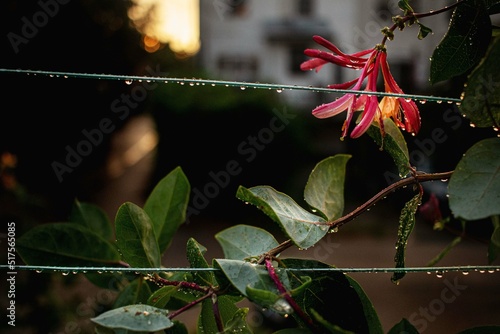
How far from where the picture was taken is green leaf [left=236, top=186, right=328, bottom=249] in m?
0.41

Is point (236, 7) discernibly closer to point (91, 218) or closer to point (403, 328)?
point (91, 218)

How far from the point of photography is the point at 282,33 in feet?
42.0

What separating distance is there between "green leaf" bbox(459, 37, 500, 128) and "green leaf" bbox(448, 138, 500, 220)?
3 centimetres

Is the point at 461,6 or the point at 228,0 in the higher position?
the point at 228,0

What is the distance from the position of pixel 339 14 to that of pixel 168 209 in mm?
12759

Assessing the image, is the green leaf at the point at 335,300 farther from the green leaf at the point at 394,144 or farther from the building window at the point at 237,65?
the building window at the point at 237,65

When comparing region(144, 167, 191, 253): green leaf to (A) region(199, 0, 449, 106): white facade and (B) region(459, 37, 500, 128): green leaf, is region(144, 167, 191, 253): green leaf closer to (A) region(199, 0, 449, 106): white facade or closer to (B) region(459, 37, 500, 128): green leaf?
(B) region(459, 37, 500, 128): green leaf

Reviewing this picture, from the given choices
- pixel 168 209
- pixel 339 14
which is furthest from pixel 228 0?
pixel 168 209

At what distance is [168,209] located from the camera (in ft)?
2.08

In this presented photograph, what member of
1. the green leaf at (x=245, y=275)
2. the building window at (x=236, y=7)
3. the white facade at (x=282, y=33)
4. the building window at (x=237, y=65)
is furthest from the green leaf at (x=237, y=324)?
the building window at (x=236, y=7)

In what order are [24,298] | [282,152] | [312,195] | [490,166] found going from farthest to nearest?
[282,152], [24,298], [312,195], [490,166]

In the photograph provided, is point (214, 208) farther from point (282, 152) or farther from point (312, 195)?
point (312, 195)

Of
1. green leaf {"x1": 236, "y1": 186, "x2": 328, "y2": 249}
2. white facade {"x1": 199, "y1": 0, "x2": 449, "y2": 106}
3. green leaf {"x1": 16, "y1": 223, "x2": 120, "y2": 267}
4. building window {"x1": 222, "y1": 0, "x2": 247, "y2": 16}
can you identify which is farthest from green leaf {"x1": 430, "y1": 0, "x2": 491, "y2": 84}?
building window {"x1": 222, "y1": 0, "x2": 247, "y2": 16}

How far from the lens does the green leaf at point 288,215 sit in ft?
1.34
